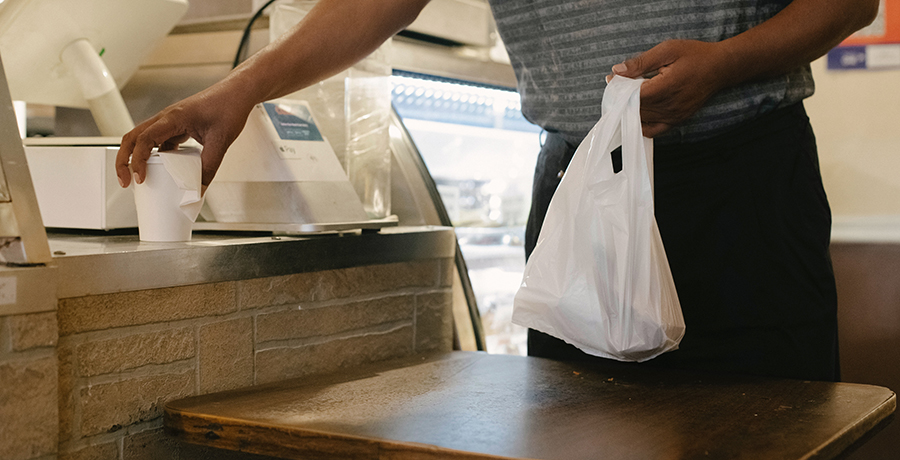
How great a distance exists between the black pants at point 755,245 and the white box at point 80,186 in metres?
0.80

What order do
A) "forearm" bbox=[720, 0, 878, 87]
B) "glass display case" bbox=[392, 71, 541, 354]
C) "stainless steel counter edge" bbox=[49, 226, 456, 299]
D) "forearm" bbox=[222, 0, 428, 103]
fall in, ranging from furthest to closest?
"glass display case" bbox=[392, 71, 541, 354], "forearm" bbox=[222, 0, 428, 103], "forearm" bbox=[720, 0, 878, 87], "stainless steel counter edge" bbox=[49, 226, 456, 299]

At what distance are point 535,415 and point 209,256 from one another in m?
0.46

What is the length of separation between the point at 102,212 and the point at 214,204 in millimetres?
→ 168

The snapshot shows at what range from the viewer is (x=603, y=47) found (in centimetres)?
115

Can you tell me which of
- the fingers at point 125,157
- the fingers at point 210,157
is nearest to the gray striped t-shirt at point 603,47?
the fingers at point 210,157

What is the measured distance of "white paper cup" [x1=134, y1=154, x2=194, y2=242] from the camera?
3.57 feet

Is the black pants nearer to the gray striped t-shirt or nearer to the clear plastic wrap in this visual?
the gray striped t-shirt

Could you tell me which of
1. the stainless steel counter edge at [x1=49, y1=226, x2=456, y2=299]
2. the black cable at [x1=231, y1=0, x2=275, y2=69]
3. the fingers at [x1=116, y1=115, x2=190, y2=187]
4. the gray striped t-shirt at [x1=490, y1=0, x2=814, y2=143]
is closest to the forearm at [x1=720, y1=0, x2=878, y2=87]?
the gray striped t-shirt at [x1=490, y1=0, x2=814, y2=143]

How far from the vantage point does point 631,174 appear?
97 centimetres

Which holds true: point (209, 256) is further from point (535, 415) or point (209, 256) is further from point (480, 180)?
point (480, 180)

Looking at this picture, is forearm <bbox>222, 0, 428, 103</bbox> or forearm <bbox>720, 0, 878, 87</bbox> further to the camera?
forearm <bbox>222, 0, 428, 103</bbox>

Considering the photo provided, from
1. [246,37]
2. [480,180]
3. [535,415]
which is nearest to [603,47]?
[535,415]

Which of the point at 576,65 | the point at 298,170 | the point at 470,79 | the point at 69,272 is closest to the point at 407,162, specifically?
the point at 470,79

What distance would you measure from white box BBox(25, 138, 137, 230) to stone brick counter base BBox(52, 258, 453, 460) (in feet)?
0.90
